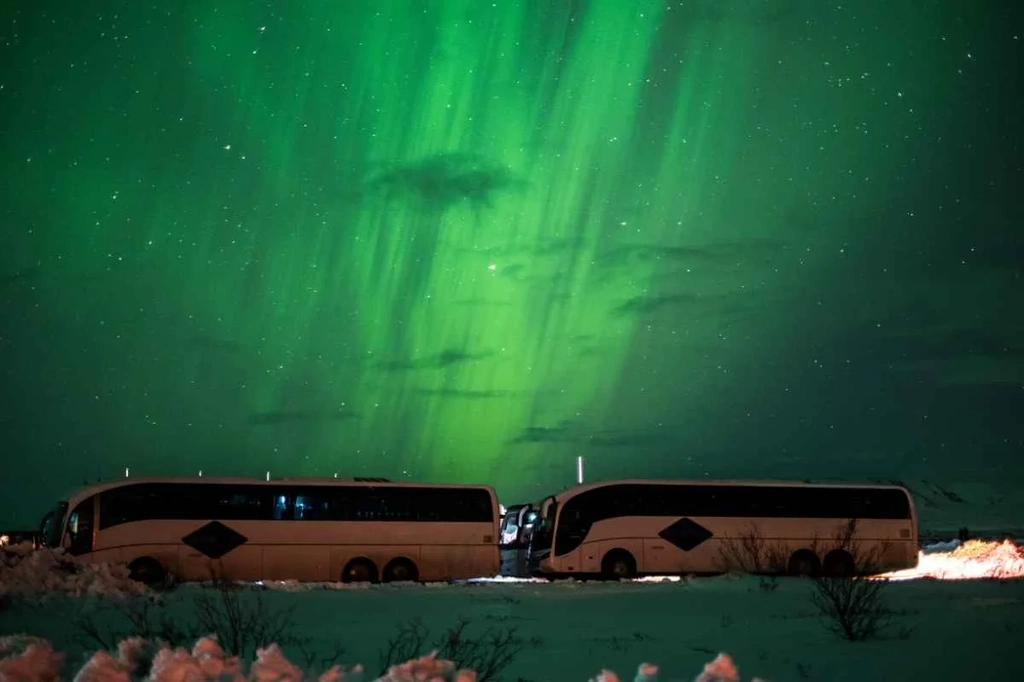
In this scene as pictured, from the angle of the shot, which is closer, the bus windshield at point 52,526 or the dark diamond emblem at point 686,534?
the bus windshield at point 52,526

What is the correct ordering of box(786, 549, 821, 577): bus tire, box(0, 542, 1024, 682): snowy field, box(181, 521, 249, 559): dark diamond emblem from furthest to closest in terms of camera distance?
box(786, 549, 821, 577): bus tire, box(181, 521, 249, 559): dark diamond emblem, box(0, 542, 1024, 682): snowy field

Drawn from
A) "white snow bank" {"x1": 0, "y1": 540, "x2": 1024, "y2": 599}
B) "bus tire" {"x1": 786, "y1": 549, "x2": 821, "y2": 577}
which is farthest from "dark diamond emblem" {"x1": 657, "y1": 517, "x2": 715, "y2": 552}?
"bus tire" {"x1": 786, "y1": 549, "x2": 821, "y2": 577}

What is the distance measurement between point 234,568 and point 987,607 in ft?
60.2

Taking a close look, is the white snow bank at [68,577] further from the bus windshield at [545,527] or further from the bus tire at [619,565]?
the bus windshield at [545,527]

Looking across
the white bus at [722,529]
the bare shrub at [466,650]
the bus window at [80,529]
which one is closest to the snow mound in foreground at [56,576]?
the bus window at [80,529]

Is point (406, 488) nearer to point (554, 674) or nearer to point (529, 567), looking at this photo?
point (529, 567)

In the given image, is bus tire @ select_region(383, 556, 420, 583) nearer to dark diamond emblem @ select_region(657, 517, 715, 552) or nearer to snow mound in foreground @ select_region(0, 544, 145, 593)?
dark diamond emblem @ select_region(657, 517, 715, 552)

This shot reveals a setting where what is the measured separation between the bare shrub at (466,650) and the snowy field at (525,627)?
5 cm

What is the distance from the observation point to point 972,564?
105ft

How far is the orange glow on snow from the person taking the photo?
90.9 feet

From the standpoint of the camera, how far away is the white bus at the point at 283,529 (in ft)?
82.7

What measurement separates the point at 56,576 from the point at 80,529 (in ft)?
15.9

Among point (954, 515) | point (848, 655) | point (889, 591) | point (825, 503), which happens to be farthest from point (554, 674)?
point (954, 515)

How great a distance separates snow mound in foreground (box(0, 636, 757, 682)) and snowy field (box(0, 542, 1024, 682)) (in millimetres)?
21
